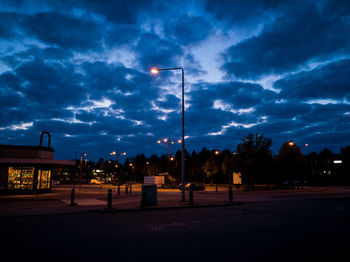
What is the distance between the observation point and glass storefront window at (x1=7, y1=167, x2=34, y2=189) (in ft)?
89.5

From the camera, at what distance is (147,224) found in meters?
10.4

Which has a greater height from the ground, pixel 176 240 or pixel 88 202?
pixel 176 240

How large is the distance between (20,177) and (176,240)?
2606cm

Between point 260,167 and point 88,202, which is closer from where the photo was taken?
point 88,202

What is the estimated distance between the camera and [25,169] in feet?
93.1

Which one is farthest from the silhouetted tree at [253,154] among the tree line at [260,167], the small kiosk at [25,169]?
the small kiosk at [25,169]

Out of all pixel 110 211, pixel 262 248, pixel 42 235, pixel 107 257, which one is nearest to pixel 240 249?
pixel 262 248

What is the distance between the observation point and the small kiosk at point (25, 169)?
2688 cm

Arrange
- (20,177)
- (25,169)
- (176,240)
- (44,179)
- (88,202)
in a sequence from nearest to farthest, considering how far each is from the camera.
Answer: (176,240)
(88,202)
(20,177)
(25,169)
(44,179)

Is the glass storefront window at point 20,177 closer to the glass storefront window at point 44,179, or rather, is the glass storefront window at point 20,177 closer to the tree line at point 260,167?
the glass storefront window at point 44,179

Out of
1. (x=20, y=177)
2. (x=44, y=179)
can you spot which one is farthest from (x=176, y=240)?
(x=44, y=179)

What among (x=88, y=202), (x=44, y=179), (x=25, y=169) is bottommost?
(x=88, y=202)

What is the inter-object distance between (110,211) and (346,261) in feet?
37.1

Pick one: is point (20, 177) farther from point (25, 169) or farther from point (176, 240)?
point (176, 240)
